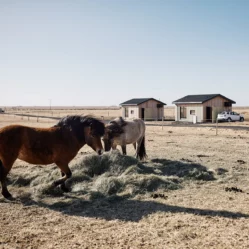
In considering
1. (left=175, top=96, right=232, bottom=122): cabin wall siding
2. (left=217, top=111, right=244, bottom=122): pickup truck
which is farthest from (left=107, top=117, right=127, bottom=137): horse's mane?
(left=217, top=111, right=244, bottom=122): pickup truck

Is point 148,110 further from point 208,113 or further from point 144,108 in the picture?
point 208,113

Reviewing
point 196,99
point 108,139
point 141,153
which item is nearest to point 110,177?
point 108,139

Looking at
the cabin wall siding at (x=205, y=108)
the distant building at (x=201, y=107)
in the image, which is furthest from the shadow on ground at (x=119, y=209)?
the cabin wall siding at (x=205, y=108)

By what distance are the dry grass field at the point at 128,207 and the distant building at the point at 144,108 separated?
3032cm

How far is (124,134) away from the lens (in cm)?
1184

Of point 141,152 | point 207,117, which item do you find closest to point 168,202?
point 141,152

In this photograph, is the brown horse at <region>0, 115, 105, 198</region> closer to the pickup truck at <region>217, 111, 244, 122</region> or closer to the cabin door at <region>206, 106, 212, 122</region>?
the pickup truck at <region>217, 111, 244, 122</region>

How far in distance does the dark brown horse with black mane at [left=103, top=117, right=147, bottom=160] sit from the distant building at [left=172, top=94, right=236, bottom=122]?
77.5ft

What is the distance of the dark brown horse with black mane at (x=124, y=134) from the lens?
37.7 ft

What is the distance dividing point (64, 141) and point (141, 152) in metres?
5.33

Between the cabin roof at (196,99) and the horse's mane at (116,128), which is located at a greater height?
the cabin roof at (196,99)

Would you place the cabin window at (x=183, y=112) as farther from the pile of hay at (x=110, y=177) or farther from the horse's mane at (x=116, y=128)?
the pile of hay at (x=110, y=177)

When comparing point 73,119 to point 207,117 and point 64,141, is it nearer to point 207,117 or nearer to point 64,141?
point 64,141

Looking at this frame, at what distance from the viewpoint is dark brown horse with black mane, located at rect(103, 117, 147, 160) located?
11492 mm
